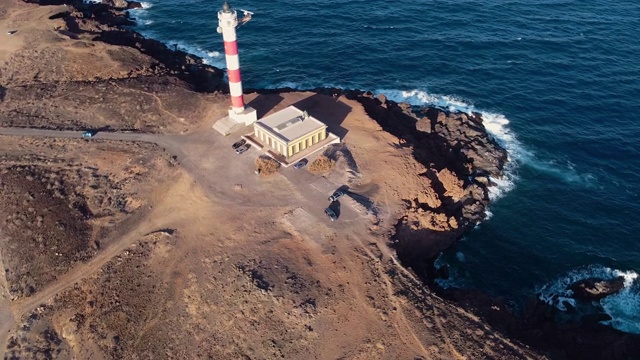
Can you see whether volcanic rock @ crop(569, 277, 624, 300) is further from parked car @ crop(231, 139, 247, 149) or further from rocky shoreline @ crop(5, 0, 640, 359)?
parked car @ crop(231, 139, 247, 149)

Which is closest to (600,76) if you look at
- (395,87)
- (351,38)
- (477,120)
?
(477,120)

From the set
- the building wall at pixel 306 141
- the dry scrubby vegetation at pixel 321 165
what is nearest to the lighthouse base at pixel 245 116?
the building wall at pixel 306 141

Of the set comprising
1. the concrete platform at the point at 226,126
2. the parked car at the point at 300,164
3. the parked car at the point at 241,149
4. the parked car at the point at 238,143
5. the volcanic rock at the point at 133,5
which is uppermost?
the volcanic rock at the point at 133,5

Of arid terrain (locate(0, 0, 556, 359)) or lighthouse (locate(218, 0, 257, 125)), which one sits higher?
lighthouse (locate(218, 0, 257, 125))

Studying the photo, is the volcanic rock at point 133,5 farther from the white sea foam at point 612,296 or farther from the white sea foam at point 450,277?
the white sea foam at point 612,296

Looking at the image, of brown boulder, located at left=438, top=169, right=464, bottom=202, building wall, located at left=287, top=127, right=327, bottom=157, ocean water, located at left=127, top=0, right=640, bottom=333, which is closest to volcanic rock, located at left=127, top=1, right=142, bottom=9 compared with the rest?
ocean water, located at left=127, top=0, right=640, bottom=333

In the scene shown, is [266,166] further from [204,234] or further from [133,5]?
[133,5]
